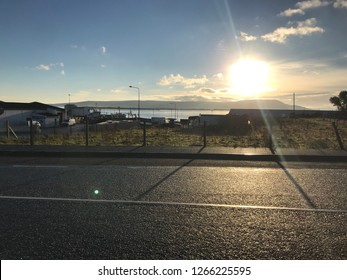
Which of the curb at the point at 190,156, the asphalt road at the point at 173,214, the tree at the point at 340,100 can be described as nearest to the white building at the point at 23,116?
the curb at the point at 190,156

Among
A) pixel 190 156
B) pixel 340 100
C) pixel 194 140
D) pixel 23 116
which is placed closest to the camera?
pixel 190 156

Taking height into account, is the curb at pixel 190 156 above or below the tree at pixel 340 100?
below

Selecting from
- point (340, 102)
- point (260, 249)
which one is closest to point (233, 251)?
point (260, 249)

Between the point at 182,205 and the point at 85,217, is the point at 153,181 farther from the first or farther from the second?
the point at 85,217

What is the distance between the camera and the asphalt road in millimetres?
4152

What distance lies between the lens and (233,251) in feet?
13.4

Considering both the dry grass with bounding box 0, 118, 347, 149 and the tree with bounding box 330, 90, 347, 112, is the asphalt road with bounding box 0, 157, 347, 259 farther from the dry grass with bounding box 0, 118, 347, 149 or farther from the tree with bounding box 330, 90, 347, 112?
the tree with bounding box 330, 90, 347, 112

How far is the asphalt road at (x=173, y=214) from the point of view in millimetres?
4152

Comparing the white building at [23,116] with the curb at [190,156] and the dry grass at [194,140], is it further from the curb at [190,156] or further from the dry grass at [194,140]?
the curb at [190,156]

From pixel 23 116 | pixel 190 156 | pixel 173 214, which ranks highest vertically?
pixel 23 116

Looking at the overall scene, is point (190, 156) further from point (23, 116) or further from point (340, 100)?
point (340, 100)

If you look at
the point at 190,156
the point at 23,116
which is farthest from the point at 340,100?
the point at 190,156

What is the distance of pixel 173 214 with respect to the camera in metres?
5.52

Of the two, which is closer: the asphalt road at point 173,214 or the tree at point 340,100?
the asphalt road at point 173,214
